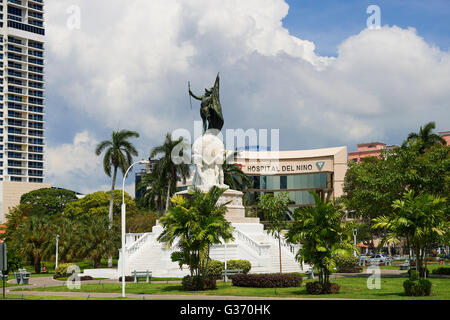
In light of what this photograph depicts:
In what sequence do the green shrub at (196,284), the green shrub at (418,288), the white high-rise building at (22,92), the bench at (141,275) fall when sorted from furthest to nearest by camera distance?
the white high-rise building at (22,92) → the bench at (141,275) → the green shrub at (196,284) → the green shrub at (418,288)

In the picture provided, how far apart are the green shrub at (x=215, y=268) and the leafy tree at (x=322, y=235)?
11.1 meters

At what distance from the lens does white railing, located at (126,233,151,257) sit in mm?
42678

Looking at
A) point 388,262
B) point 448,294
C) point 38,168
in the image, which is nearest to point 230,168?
point 388,262

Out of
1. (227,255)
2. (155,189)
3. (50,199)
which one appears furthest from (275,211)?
(50,199)

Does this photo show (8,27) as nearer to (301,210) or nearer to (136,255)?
(136,255)

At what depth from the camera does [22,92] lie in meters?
139

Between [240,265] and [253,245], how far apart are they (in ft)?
13.0

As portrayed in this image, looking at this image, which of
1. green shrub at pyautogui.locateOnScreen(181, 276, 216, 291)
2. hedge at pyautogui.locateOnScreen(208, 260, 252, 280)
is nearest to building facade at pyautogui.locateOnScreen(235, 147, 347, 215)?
hedge at pyautogui.locateOnScreen(208, 260, 252, 280)

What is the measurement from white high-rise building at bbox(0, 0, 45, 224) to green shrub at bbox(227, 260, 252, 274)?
10344 cm

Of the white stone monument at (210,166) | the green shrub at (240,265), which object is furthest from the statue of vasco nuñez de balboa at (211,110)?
the green shrub at (240,265)

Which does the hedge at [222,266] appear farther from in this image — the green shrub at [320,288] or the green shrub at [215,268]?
the green shrub at [320,288]

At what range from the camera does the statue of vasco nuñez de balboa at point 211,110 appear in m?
52.8
